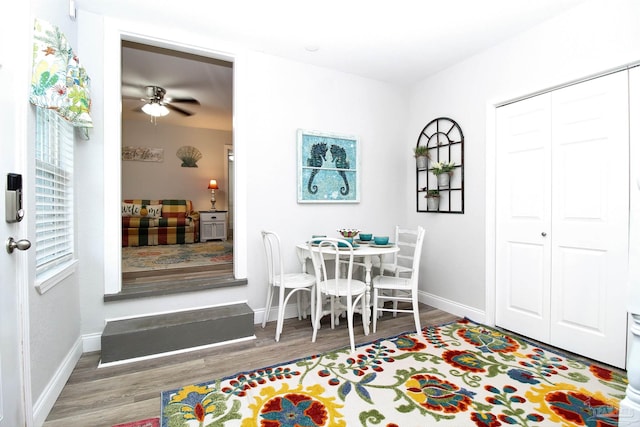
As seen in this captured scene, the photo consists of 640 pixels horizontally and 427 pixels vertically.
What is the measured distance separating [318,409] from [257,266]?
1595mm

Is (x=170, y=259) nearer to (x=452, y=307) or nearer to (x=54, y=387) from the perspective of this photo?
(x=54, y=387)

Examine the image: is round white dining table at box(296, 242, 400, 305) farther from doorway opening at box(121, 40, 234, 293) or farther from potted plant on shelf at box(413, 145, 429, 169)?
potted plant on shelf at box(413, 145, 429, 169)

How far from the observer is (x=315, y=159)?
3.38 m

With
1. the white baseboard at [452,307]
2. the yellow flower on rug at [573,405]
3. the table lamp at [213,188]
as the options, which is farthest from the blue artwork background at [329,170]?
the table lamp at [213,188]

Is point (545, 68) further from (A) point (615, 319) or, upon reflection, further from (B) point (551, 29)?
(A) point (615, 319)

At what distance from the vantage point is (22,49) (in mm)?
1488

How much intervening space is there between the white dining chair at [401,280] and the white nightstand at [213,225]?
4298 mm

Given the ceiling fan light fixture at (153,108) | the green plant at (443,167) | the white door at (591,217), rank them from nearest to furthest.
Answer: the white door at (591,217), the green plant at (443,167), the ceiling fan light fixture at (153,108)

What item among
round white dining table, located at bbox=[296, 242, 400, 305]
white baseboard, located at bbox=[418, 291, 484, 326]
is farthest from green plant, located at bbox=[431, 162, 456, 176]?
Result: white baseboard, located at bbox=[418, 291, 484, 326]

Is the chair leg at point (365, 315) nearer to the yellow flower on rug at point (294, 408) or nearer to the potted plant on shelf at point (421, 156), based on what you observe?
the yellow flower on rug at point (294, 408)

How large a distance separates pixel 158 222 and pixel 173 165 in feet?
5.52

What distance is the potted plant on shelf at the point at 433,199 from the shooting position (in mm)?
3481

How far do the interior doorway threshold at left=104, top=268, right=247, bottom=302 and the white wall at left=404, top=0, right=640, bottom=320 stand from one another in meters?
2.13

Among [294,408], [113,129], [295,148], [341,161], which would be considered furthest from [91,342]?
[341,161]
